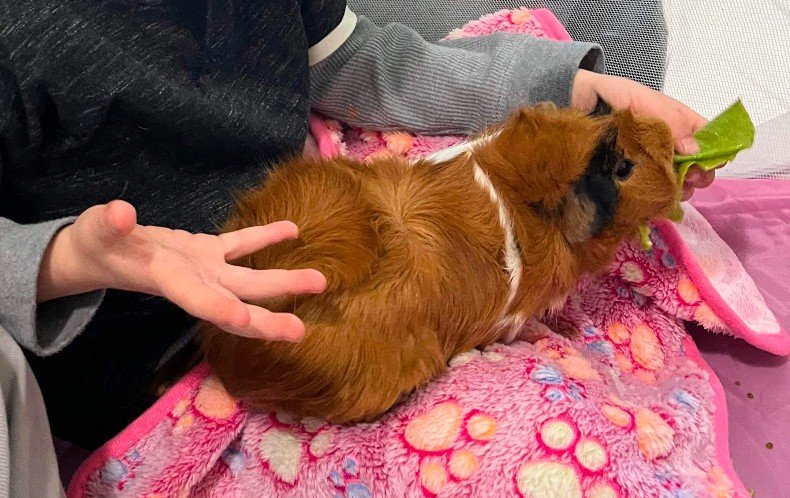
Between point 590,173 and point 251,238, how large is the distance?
1.28 ft

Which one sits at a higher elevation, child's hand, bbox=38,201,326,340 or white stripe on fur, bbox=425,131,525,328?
child's hand, bbox=38,201,326,340

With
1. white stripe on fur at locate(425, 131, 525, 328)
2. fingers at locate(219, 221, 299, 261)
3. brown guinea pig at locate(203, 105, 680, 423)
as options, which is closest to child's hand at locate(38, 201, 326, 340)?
fingers at locate(219, 221, 299, 261)

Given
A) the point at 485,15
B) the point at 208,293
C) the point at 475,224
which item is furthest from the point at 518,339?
the point at 485,15

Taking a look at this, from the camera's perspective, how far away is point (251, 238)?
22.9 inches

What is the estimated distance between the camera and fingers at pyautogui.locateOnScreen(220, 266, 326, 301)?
55 centimetres

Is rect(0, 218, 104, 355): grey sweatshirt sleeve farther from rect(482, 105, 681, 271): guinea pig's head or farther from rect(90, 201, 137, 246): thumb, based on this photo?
rect(482, 105, 681, 271): guinea pig's head

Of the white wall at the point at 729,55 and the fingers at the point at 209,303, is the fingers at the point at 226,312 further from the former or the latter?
the white wall at the point at 729,55

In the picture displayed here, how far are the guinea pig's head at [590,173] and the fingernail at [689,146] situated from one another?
0.14ft

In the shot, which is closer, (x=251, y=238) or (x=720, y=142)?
(x=251, y=238)

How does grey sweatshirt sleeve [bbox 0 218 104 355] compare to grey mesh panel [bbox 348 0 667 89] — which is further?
grey mesh panel [bbox 348 0 667 89]

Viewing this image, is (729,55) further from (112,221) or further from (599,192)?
(112,221)

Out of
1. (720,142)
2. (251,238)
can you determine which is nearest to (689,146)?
(720,142)

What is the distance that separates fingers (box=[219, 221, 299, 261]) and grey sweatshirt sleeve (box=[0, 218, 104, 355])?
0.17 meters

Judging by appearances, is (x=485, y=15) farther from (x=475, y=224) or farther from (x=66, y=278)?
(x=66, y=278)
